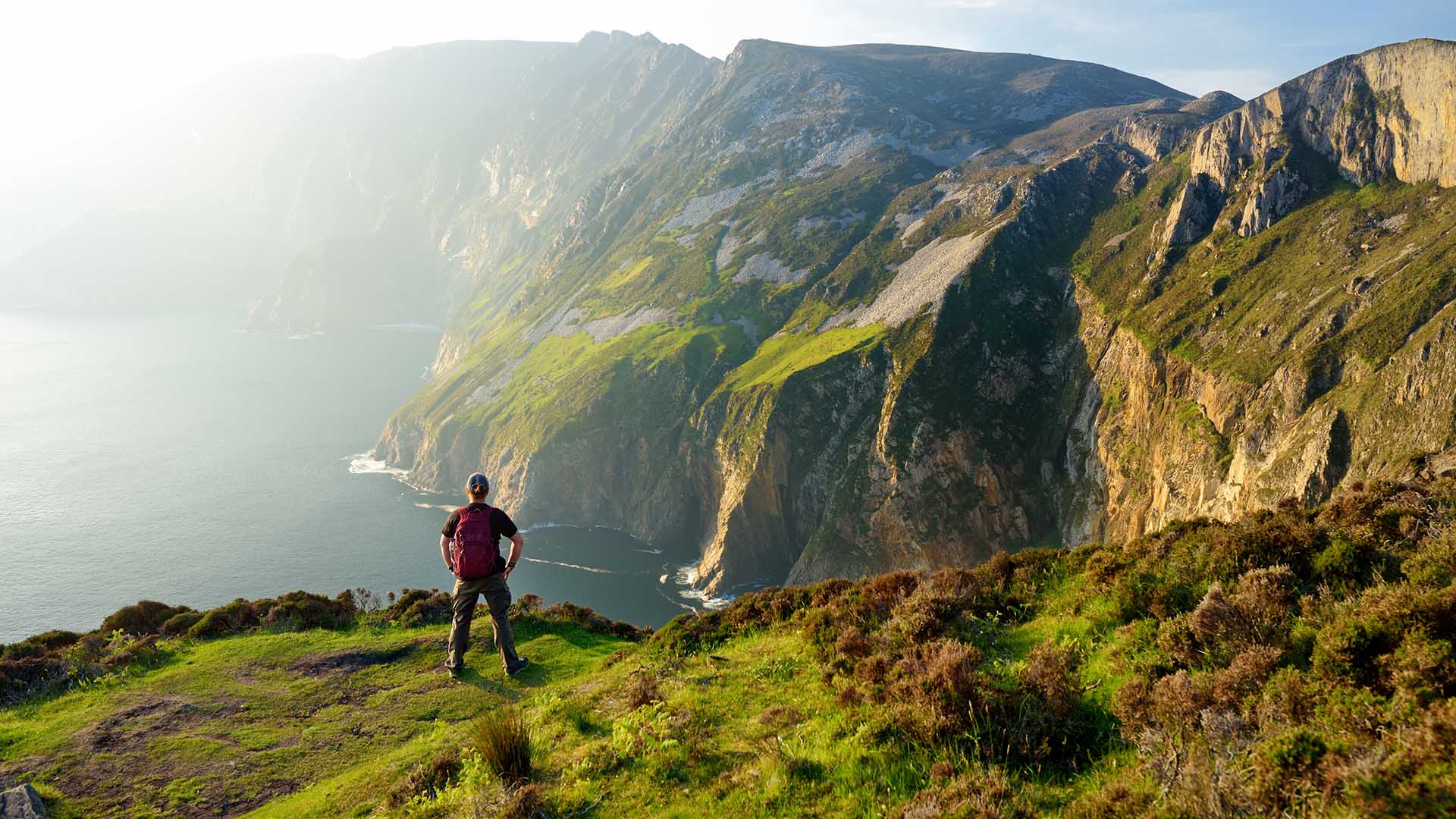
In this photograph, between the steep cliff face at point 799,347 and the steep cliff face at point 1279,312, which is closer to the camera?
the steep cliff face at point 1279,312

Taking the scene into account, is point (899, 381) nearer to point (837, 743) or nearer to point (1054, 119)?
point (837, 743)

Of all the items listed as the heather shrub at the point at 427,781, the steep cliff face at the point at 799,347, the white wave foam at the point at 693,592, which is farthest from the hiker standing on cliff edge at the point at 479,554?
the white wave foam at the point at 693,592

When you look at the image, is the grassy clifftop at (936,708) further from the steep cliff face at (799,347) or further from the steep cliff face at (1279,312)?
the steep cliff face at (799,347)

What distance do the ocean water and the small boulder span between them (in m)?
66.6

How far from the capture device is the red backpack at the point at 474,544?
1502 centimetres

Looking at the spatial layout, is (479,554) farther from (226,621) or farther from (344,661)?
(226,621)

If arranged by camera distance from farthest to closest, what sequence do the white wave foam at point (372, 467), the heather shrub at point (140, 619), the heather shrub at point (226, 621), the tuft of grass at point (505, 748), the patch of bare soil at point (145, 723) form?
the white wave foam at point (372, 467) < the heather shrub at point (140, 619) < the heather shrub at point (226, 621) < the patch of bare soil at point (145, 723) < the tuft of grass at point (505, 748)

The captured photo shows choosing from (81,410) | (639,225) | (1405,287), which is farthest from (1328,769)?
(81,410)

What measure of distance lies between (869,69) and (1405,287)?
176942 mm

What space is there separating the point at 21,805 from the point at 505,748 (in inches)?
310

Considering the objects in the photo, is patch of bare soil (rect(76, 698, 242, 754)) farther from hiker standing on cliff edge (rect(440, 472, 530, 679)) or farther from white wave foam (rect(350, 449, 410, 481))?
white wave foam (rect(350, 449, 410, 481))

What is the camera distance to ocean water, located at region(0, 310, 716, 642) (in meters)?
86.6

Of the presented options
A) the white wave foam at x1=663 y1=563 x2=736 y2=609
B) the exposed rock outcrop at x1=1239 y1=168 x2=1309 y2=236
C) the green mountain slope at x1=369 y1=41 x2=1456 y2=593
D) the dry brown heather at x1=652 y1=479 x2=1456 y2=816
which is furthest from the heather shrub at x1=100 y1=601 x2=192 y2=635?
the exposed rock outcrop at x1=1239 y1=168 x2=1309 y2=236

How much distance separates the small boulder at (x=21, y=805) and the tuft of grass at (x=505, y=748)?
23.0 ft
